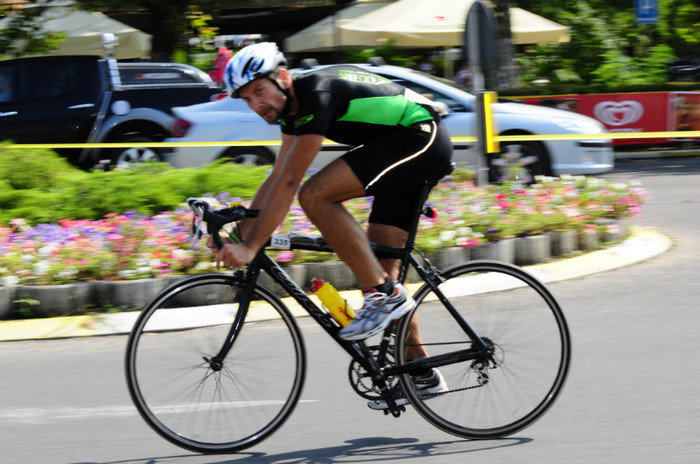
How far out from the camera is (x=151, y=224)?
7930 mm

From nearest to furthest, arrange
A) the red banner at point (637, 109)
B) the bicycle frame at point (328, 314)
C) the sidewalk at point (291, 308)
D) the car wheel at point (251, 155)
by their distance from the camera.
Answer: the bicycle frame at point (328, 314)
the sidewalk at point (291, 308)
the car wheel at point (251, 155)
the red banner at point (637, 109)

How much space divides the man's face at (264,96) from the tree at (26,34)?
1756cm

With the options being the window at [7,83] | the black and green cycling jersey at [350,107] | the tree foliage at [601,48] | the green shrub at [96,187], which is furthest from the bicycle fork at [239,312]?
the tree foliage at [601,48]

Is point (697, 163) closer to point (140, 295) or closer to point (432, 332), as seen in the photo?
point (140, 295)

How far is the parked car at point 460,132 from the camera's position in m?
11.8

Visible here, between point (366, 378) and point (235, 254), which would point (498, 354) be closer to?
point (366, 378)

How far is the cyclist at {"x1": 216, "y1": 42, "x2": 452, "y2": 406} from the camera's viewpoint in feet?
13.1

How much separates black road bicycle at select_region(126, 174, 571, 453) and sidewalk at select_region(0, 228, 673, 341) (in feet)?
0.48

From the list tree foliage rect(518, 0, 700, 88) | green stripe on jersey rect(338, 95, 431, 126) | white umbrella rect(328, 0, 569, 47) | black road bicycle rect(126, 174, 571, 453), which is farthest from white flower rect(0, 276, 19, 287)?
tree foliage rect(518, 0, 700, 88)

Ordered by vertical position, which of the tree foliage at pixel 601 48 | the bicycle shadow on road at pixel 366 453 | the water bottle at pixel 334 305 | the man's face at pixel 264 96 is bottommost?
the tree foliage at pixel 601 48

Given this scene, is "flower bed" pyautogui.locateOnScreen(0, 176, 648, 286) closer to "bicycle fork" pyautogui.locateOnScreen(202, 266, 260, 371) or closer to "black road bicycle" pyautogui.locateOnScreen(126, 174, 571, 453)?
"black road bicycle" pyautogui.locateOnScreen(126, 174, 571, 453)

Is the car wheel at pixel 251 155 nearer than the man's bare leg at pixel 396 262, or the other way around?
the man's bare leg at pixel 396 262

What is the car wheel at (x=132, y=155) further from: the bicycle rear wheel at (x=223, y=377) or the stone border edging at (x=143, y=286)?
the bicycle rear wheel at (x=223, y=377)

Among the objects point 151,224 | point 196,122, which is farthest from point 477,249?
point 196,122
